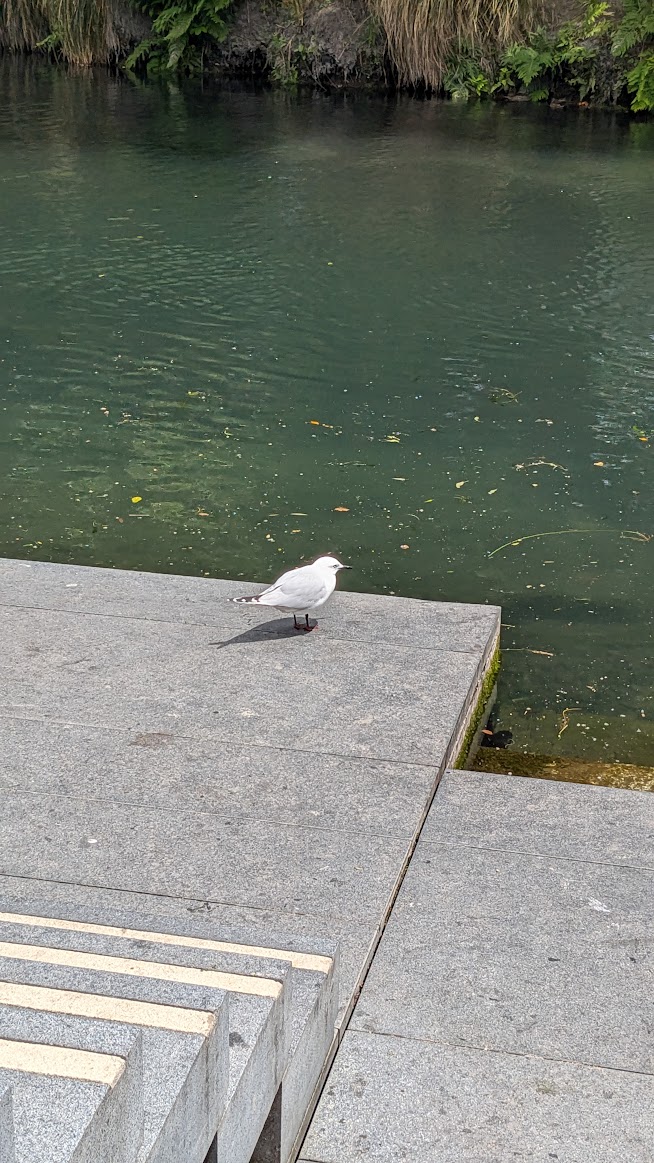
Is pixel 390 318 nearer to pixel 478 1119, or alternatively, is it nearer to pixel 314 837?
pixel 314 837

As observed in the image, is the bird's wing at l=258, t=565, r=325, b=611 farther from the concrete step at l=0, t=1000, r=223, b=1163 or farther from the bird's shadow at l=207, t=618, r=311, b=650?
the concrete step at l=0, t=1000, r=223, b=1163

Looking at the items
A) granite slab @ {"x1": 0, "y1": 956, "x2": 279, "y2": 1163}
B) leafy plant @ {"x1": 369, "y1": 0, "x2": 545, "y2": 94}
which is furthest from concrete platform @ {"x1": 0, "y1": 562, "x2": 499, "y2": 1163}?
leafy plant @ {"x1": 369, "y1": 0, "x2": 545, "y2": 94}

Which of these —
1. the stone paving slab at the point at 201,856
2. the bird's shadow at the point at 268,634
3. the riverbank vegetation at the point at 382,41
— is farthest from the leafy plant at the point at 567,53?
the stone paving slab at the point at 201,856

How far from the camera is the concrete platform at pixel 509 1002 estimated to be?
2932mm

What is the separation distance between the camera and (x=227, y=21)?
23344 mm

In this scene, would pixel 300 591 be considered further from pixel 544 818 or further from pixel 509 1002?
pixel 509 1002

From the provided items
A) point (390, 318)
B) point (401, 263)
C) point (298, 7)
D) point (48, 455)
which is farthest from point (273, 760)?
point (298, 7)

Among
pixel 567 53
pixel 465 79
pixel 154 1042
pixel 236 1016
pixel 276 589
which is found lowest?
pixel 276 589

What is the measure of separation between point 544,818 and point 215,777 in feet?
3.67

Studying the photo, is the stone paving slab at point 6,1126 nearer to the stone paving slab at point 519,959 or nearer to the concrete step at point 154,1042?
the concrete step at point 154,1042

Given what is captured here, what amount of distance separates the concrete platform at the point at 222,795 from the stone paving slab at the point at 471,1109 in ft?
0.33

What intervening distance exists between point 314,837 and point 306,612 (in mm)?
1709

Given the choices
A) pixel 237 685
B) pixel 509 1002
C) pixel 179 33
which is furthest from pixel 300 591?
pixel 179 33

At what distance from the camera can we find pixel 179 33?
22.7 m
